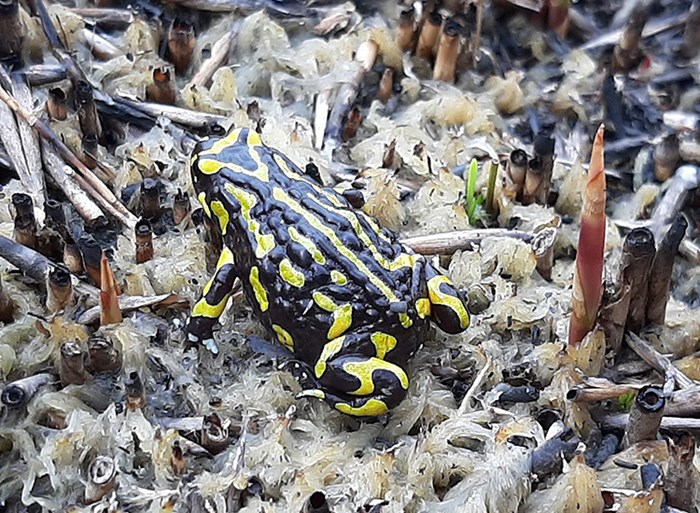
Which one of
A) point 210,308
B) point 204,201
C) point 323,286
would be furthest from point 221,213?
point 323,286

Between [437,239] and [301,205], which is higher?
[301,205]

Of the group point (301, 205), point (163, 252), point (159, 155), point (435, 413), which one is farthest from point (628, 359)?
point (159, 155)

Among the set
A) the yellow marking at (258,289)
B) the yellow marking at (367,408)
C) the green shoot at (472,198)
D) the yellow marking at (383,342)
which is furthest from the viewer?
the green shoot at (472,198)

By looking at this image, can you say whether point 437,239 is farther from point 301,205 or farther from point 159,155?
point 159,155

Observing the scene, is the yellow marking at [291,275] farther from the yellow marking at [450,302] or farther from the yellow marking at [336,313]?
the yellow marking at [450,302]

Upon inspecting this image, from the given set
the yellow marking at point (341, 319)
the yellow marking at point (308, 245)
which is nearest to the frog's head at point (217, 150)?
the yellow marking at point (308, 245)

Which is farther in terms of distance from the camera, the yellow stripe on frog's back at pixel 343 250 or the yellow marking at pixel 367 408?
the yellow stripe on frog's back at pixel 343 250
